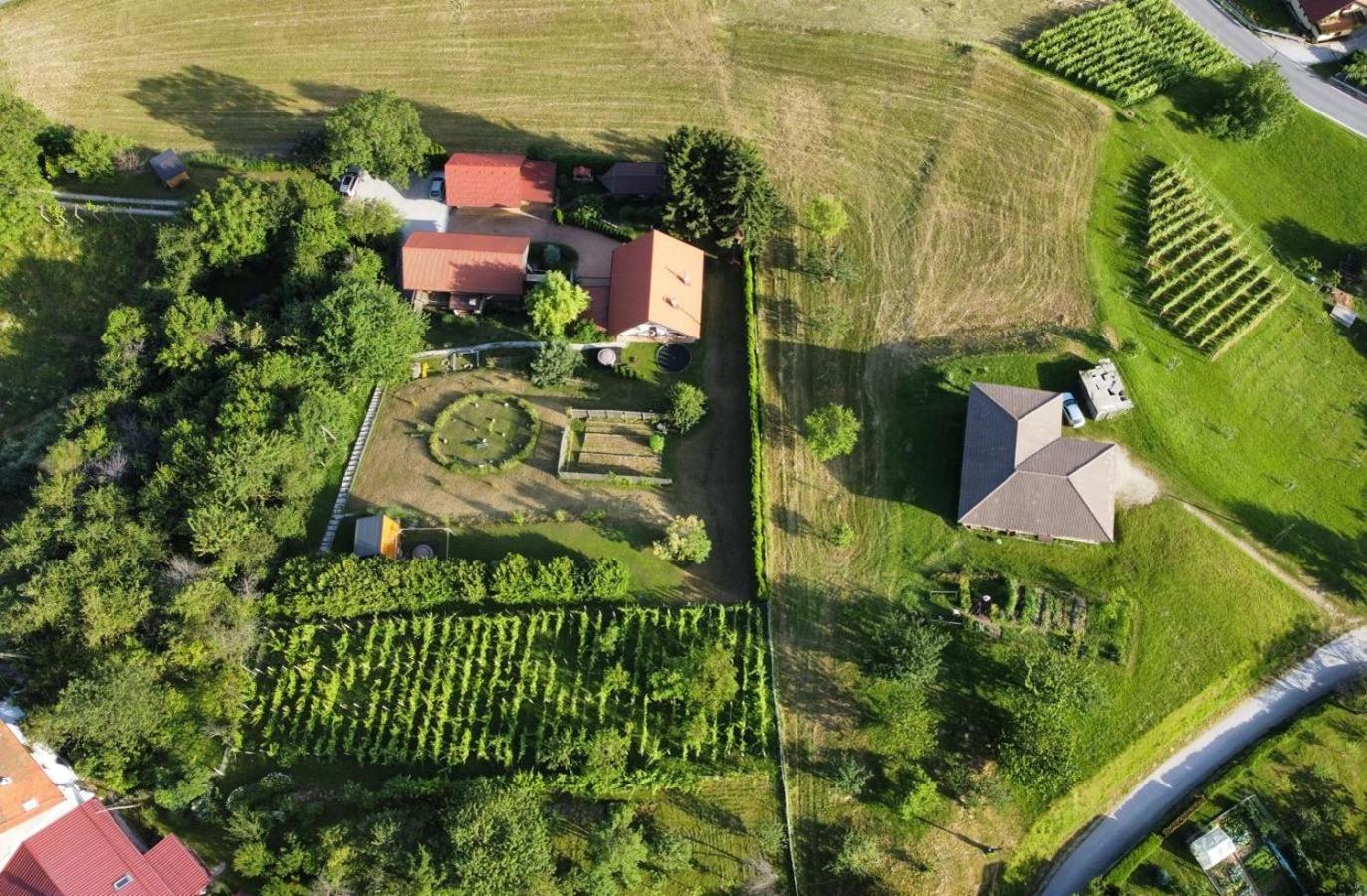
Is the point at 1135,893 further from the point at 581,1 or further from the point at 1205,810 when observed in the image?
the point at 581,1

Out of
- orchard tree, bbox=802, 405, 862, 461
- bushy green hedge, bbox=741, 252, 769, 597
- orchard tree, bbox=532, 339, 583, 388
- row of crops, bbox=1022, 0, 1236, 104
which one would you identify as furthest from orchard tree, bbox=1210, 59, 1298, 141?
orchard tree, bbox=532, 339, 583, 388

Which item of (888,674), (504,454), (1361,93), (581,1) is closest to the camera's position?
(888,674)

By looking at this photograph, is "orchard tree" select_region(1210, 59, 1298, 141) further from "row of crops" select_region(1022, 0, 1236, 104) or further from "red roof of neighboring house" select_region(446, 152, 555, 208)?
"red roof of neighboring house" select_region(446, 152, 555, 208)

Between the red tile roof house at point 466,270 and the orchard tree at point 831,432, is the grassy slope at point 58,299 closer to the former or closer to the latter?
the red tile roof house at point 466,270

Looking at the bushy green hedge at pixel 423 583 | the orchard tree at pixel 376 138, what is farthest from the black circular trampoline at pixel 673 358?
the orchard tree at pixel 376 138

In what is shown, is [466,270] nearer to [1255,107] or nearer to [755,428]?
[755,428]

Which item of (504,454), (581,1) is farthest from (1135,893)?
(581,1)

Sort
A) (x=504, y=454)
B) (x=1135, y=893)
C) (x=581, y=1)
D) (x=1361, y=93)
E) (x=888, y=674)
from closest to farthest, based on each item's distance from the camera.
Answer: (x=1135, y=893)
(x=888, y=674)
(x=504, y=454)
(x=1361, y=93)
(x=581, y=1)

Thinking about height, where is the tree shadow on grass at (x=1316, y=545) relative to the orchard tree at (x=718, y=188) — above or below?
below
